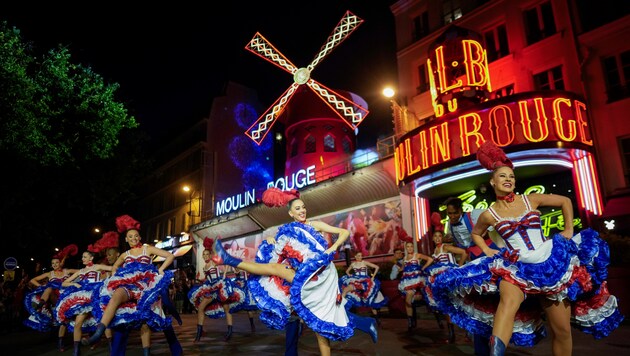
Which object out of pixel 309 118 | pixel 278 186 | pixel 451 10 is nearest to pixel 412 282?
pixel 451 10

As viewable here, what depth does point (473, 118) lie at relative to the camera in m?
14.0

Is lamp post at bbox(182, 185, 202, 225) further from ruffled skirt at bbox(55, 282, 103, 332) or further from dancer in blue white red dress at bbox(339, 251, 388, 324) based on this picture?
ruffled skirt at bbox(55, 282, 103, 332)

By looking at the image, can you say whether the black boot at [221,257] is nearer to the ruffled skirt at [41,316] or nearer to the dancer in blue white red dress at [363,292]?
the dancer in blue white red dress at [363,292]

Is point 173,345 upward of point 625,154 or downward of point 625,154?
downward

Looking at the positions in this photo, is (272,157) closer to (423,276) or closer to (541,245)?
(423,276)

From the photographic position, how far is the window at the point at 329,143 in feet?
94.3

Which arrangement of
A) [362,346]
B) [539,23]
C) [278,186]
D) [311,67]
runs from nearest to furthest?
[362,346] → [539,23] → [278,186] → [311,67]

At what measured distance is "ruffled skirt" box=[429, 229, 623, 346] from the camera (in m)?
3.53

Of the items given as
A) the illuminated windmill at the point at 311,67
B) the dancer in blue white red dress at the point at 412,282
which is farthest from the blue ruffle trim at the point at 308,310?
the illuminated windmill at the point at 311,67

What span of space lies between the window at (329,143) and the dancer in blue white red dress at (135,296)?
22539mm

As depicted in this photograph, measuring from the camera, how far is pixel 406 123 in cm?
1908

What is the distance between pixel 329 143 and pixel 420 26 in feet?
34.7

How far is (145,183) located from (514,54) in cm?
4189

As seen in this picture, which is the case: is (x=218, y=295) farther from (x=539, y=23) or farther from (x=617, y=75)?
(x=539, y=23)
